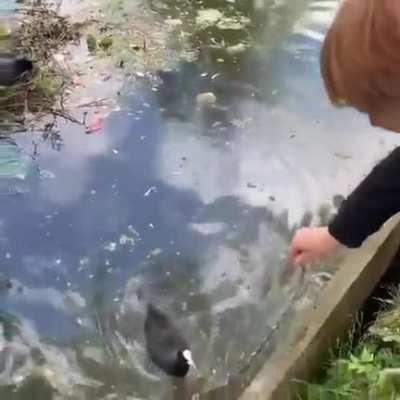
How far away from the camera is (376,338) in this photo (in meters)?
1.88

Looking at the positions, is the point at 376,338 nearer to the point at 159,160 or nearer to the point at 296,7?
the point at 159,160

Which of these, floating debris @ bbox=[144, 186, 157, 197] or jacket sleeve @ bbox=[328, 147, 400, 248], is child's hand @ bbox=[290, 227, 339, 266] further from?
floating debris @ bbox=[144, 186, 157, 197]

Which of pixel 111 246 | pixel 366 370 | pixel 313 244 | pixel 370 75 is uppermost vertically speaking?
pixel 370 75

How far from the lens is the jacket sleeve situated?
1.47 m

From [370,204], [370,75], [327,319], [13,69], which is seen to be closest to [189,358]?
[327,319]

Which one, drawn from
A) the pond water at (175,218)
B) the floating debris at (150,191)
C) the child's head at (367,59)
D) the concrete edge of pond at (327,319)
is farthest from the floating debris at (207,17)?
the child's head at (367,59)

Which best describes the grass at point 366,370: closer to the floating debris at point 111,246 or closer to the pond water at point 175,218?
the pond water at point 175,218

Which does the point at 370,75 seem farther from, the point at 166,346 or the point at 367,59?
the point at 166,346

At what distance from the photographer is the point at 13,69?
2.65 metres

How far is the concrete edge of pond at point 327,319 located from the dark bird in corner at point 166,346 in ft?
0.73

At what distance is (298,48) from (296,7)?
0.80ft

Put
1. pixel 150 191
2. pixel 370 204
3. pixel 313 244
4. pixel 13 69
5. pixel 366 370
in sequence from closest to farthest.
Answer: pixel 370 204, pixel 313 244, pixel 366 370, pixel 150 191, pixel 13 69

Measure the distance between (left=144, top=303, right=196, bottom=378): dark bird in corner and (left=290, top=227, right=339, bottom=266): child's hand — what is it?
1.28 feet

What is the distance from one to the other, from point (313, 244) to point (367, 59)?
1.37ft
